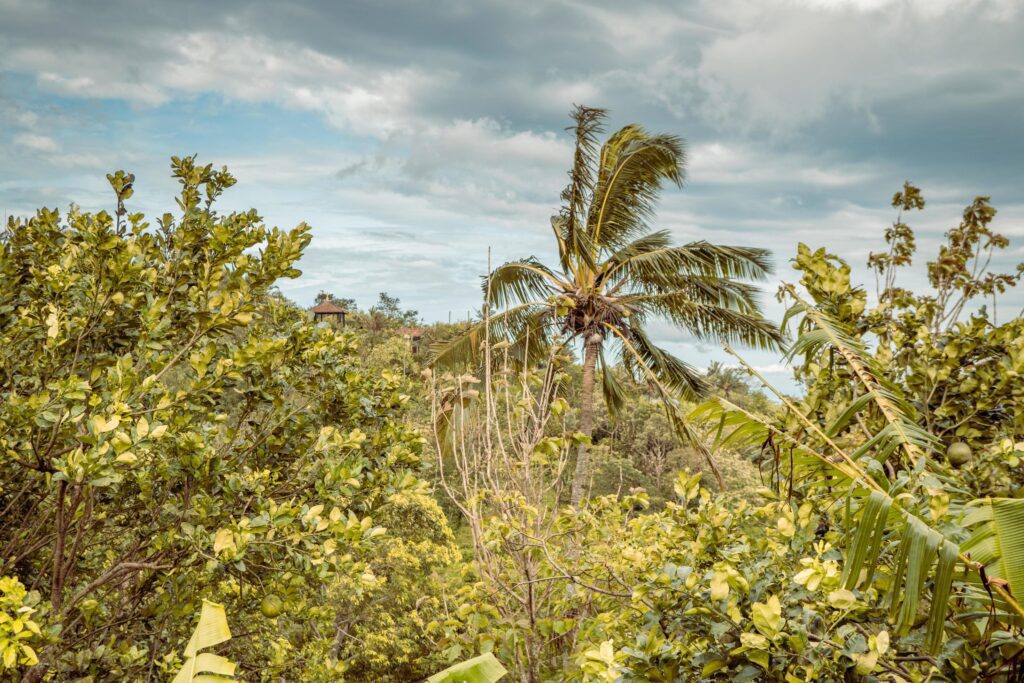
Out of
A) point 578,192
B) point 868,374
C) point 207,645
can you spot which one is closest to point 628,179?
point 578,192

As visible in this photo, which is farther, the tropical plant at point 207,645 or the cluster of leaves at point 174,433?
the cluster of leaves at point 174,433

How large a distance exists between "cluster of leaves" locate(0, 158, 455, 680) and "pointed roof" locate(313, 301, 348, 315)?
5091 centimetres

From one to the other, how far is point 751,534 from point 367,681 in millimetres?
13982

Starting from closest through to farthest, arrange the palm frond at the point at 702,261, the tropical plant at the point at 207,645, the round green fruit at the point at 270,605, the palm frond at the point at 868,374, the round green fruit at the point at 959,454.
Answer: the tropical plant at the point at 207,645, the palm frond at the point at 868,374, the round green fruit at the point at 270,605, the round green fruit at the point at 959,454, the palm frond at the point at 702,261

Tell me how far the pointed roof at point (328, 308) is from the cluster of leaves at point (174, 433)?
167 feet

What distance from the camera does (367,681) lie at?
1485 centimetres

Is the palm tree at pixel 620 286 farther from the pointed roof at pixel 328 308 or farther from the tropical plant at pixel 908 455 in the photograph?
the pointed roof at pixel 328 308

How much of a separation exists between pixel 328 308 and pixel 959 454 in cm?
5671

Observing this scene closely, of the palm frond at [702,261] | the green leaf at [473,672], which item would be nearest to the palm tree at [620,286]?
the palm frond at [702,261]

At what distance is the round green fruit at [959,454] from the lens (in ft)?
13.1

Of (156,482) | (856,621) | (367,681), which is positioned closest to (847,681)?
(856,621)

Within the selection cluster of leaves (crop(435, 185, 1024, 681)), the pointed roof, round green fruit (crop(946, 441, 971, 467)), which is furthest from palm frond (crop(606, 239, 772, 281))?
the pointed roof

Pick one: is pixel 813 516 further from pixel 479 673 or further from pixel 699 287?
pixel 699 287

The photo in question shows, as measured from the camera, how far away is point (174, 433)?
3.58 metres
